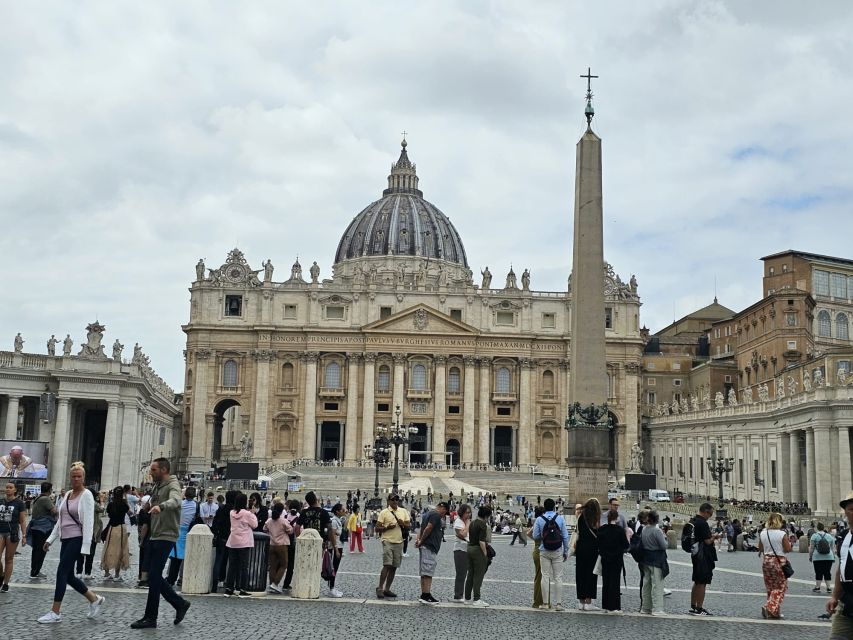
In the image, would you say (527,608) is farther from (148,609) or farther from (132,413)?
(132,413)

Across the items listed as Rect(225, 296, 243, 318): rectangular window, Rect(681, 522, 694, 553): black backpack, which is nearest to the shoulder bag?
Rect(681, 522, 694, 553): black backpack

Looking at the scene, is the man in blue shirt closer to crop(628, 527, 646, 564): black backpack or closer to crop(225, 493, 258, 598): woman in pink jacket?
crop(628, 527, 646, 564): black backpack

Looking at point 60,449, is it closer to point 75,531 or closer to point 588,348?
point 588,348

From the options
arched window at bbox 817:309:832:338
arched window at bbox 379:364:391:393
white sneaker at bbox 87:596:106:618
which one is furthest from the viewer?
arched window at bbox 379:364:391:393

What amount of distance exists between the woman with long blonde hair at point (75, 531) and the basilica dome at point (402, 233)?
3682 inches

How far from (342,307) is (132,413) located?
39.3 meters

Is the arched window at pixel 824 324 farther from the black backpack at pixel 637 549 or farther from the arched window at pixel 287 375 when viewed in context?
the black backpack at pixel 637 549

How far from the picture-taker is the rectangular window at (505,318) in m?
83.6

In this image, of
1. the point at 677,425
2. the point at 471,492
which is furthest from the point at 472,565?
the point at 677,425

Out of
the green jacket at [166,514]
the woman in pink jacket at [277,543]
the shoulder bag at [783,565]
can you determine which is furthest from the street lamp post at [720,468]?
the green jacket at [166,514]

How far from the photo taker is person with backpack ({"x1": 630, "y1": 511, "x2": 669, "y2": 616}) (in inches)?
500

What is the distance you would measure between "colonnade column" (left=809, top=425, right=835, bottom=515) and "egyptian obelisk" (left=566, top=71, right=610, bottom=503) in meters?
23.1

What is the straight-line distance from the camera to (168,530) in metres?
10.8

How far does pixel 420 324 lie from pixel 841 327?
30.9 metres
